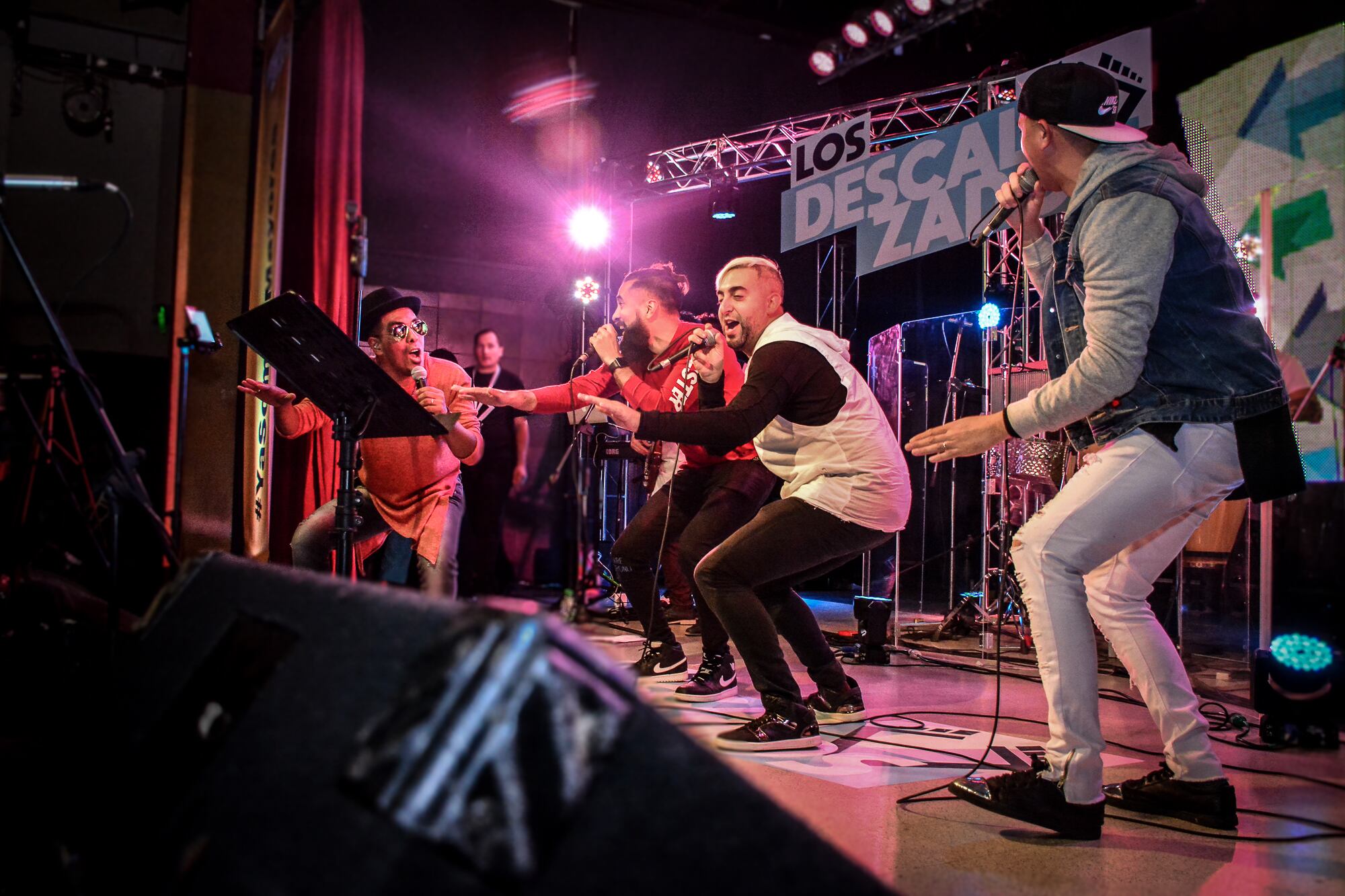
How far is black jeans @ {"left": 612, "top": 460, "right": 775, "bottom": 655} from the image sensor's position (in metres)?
3.89

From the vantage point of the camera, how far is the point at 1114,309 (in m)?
2.29

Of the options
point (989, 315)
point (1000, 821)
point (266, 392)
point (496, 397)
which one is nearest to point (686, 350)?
point (496, 397)

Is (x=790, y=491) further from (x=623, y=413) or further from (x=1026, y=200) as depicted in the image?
(x=1026, y=200)

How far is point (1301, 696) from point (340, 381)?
3.88 metres

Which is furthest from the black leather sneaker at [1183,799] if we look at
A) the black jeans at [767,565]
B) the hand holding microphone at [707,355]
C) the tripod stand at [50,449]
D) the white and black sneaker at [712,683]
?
the tripod stand at [50,449]

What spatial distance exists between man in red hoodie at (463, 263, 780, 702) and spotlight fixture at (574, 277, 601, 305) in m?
0.85

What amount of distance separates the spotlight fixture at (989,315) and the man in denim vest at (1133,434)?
3.93 meters

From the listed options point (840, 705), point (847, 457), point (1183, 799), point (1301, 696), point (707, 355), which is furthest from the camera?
point (707, 355)

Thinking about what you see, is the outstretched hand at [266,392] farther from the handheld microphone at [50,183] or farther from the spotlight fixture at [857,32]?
the spotlight fixture at [857,32]

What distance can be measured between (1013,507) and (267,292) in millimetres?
5203

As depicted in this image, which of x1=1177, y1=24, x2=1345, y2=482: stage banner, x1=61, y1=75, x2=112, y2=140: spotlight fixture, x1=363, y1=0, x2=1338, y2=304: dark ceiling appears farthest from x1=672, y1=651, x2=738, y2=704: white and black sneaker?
x1=61, y1=75, x2=112, y2=140: spotlight fixture

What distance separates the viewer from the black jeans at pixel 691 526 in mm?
3891

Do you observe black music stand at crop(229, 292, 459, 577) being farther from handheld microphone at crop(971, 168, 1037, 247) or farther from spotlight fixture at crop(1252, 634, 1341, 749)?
spotlight fixture at crop(1252, 634, 1341, 749)

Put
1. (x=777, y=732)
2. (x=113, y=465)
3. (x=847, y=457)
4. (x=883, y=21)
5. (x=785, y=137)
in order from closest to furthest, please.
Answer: (x=113, y=465), (x=777, y=732), (x=847, y=457), (x=785, y=137), (x=883, y=21)
